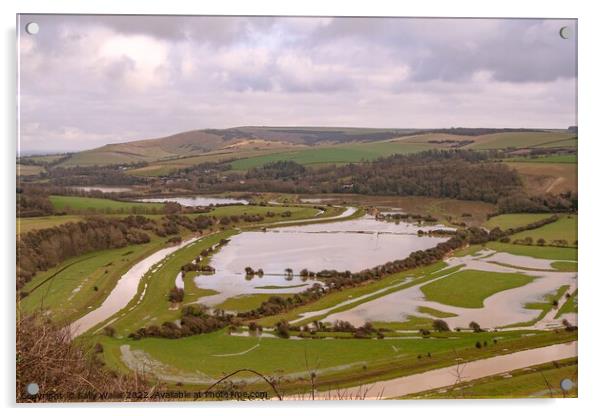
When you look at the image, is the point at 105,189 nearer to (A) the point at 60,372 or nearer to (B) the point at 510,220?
(A) the point at 60,372

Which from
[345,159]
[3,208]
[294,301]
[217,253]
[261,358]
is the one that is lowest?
[261,358]

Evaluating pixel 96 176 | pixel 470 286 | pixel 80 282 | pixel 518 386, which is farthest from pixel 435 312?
pixel 96 176

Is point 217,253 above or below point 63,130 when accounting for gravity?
below

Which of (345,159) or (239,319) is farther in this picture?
(345,159)

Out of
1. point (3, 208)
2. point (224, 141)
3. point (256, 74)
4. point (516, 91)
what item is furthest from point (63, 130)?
point (516, 91)

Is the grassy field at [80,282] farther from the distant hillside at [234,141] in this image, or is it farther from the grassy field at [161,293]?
the distant hillside at [234,141]

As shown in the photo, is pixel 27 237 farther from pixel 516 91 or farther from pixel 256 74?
pixel 516 91

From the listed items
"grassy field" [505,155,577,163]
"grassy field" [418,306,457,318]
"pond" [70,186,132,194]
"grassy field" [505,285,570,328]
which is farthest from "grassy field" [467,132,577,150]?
"pond" [70,186,132,194]
